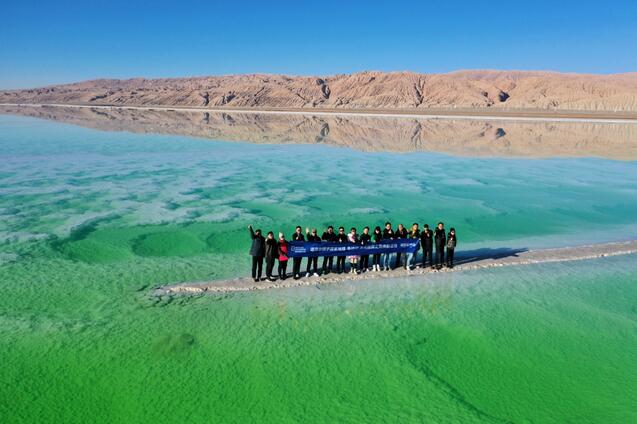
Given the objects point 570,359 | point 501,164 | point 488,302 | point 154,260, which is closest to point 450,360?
point 570,359

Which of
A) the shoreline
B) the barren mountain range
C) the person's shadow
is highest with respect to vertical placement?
the barren mountain range

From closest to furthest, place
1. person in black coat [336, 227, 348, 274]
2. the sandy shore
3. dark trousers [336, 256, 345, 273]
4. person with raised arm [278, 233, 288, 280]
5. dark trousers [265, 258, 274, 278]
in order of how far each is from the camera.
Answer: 1. the sandy shore
2. person with raised arm [278, 233, 288, 280]
3. dark trousers [265, 258, 274, 278]
4. person in black coat [336, 227, 348, 274]
5. dark trousers [336, 256, 345, 273]

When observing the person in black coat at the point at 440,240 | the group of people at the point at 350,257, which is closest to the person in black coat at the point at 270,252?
the group of people at the point at 350,257

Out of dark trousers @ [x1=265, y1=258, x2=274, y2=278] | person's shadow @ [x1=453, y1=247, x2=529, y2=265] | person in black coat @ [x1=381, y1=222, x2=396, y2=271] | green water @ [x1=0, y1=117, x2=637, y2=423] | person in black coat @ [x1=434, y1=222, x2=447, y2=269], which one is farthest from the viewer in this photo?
person's shadow @ [x1=453, y1=247, x2=529, y2=265]

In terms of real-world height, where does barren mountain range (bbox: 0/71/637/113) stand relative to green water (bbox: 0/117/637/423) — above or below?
above

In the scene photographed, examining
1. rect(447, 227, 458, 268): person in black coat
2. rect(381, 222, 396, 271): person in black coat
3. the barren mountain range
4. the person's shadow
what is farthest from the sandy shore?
the barren mountain range

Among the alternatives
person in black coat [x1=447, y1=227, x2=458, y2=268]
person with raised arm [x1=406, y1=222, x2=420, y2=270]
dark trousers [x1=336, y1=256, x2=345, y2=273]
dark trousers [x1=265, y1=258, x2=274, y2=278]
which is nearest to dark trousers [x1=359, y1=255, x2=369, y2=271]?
dark trousers [x1=336, y1=256, x2=345, y2=273]

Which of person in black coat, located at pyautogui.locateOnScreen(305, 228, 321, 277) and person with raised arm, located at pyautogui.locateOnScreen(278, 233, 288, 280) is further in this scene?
person in black coat, located at pyautogui.locateOnScreen(305, 228, 321, 277)

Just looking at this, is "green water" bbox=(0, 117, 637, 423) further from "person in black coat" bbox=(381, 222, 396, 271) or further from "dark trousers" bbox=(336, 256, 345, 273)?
"dark trousers" bbox=(336, 256, 345, 273)
